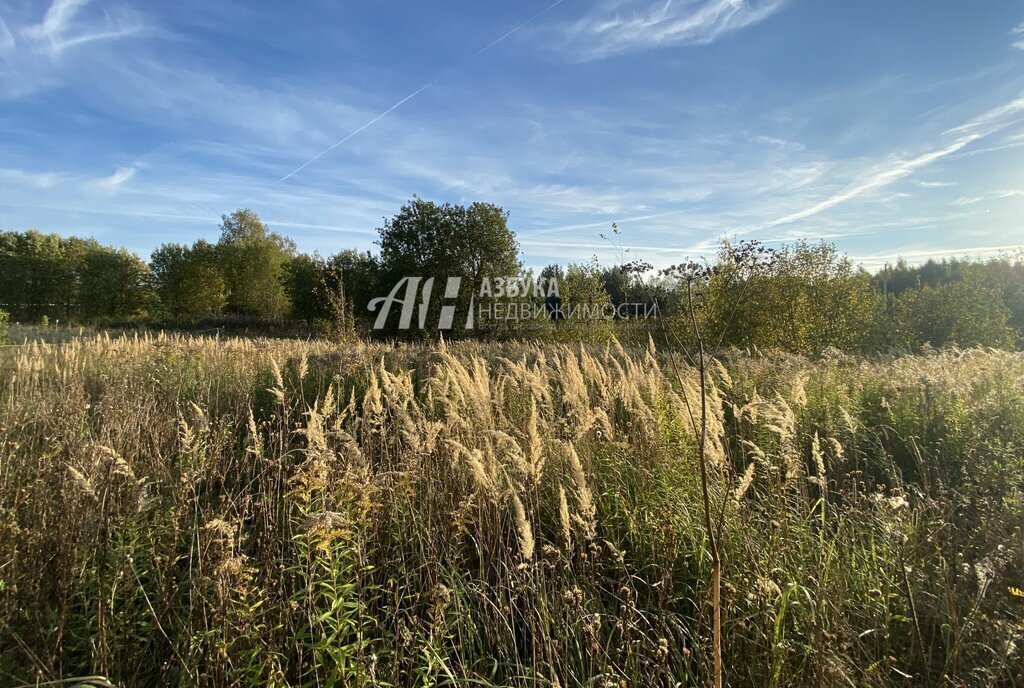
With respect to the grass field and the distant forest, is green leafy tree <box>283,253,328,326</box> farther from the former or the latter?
the grass field

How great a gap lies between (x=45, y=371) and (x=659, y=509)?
7.26m

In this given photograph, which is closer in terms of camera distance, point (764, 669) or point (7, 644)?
point (764, 669)

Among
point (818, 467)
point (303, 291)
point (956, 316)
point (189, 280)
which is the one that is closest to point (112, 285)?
point (189, 280)

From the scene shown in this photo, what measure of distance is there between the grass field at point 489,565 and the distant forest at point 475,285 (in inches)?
41.4

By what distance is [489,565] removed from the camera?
7.84 feet

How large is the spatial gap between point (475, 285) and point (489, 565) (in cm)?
2079

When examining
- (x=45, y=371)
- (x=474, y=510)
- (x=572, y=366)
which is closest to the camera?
(x=474, y=510)

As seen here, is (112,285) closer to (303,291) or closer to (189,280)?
(189,280)

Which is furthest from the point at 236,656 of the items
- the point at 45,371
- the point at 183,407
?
the point at 45,371

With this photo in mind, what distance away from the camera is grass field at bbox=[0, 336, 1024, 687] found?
1.61 meters

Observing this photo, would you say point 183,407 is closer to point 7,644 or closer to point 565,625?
point 7,644

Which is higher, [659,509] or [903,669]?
[659,509]

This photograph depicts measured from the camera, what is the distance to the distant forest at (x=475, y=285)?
10.9 meters

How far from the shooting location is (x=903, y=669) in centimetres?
179
